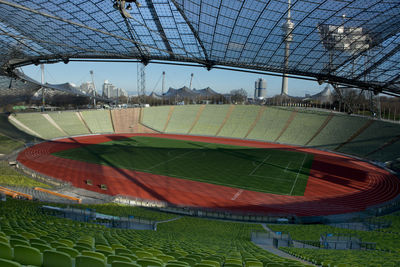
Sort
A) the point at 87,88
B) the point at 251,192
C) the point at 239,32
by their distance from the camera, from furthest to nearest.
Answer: the point at 87,88 < the point at 251,192 < the point at 239,32

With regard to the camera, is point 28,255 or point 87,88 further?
point 87,88

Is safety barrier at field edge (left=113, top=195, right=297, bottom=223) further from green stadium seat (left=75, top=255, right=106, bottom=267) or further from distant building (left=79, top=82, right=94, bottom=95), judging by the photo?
distant building (left=79, top=82, right=94, bottom=95)

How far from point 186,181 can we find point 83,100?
6366 cm

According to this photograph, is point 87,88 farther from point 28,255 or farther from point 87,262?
point 87,262

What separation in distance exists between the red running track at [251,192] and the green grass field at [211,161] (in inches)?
66.6

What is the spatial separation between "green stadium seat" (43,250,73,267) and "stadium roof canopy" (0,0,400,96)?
16.5 meters

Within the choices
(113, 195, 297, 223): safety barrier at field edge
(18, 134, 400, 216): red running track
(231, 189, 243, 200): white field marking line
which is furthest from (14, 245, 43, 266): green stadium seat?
(231, 189, 243, 200): white field marking line

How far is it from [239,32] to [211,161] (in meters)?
22.9

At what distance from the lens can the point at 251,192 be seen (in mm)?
29094

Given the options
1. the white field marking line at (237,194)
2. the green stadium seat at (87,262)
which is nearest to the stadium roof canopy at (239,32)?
the white field marking line at (237,194)

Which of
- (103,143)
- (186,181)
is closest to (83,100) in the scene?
(103,143)

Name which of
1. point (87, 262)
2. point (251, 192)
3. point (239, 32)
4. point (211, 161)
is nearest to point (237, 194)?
point (251, 192)

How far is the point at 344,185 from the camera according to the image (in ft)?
106

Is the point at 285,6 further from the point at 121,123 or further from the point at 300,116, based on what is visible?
the point at 121,123
